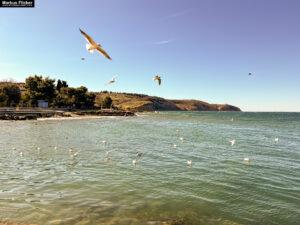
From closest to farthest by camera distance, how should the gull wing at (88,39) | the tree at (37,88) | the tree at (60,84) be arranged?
1. the gull wing at (88,39)
2. the tree at (37,88)
3. the tree at (60,84)

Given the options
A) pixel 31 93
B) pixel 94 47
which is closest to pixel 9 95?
pixel 31 93

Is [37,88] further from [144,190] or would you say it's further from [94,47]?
[144,190]

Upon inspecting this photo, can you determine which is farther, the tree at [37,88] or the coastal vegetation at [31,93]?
the tree at [37,88]

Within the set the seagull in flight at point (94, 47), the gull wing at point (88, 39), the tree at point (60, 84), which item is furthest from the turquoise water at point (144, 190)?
the tree at point (60, 84)

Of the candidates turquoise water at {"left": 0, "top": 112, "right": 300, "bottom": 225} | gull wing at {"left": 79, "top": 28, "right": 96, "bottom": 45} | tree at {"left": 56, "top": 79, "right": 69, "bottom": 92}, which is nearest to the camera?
turquoise water at {"left": 0, "top": 112, "right": 300, "bottom": 225}

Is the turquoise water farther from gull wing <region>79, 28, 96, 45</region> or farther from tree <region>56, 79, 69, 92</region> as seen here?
tree <region>56, 79, 69, 92</region>

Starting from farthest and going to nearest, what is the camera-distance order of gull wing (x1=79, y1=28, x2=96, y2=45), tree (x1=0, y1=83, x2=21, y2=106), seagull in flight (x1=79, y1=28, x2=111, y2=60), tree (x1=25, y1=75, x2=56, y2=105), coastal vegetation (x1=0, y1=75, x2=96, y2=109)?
tree (x1=25, y1=75, x2=56, y2=105), coastal vegetation (x1=0, y1=75, x2=96, y2=109), tree (x1=0, y1=83, x2=21, y2=106), seagull in flight (x1=79, y1=28, x2=111, y2=60), gull wing (x1=79, y1=28, x2=96, y2=45)

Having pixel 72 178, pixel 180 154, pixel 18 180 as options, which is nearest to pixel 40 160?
pixel 18 180

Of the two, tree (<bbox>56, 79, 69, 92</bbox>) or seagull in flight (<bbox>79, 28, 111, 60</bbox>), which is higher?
tree (<bbox>56, 79, 69, 92</bbox>)

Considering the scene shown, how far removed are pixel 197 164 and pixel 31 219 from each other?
407 inches

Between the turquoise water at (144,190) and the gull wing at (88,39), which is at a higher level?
the gull wing at (88,39)

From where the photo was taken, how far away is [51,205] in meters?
6.77

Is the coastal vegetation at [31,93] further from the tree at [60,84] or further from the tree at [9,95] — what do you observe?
the tree at [60,84]

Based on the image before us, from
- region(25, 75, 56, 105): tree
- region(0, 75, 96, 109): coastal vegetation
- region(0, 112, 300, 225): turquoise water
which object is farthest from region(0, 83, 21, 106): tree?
region(0, 112, 300, 225): turquoise water
